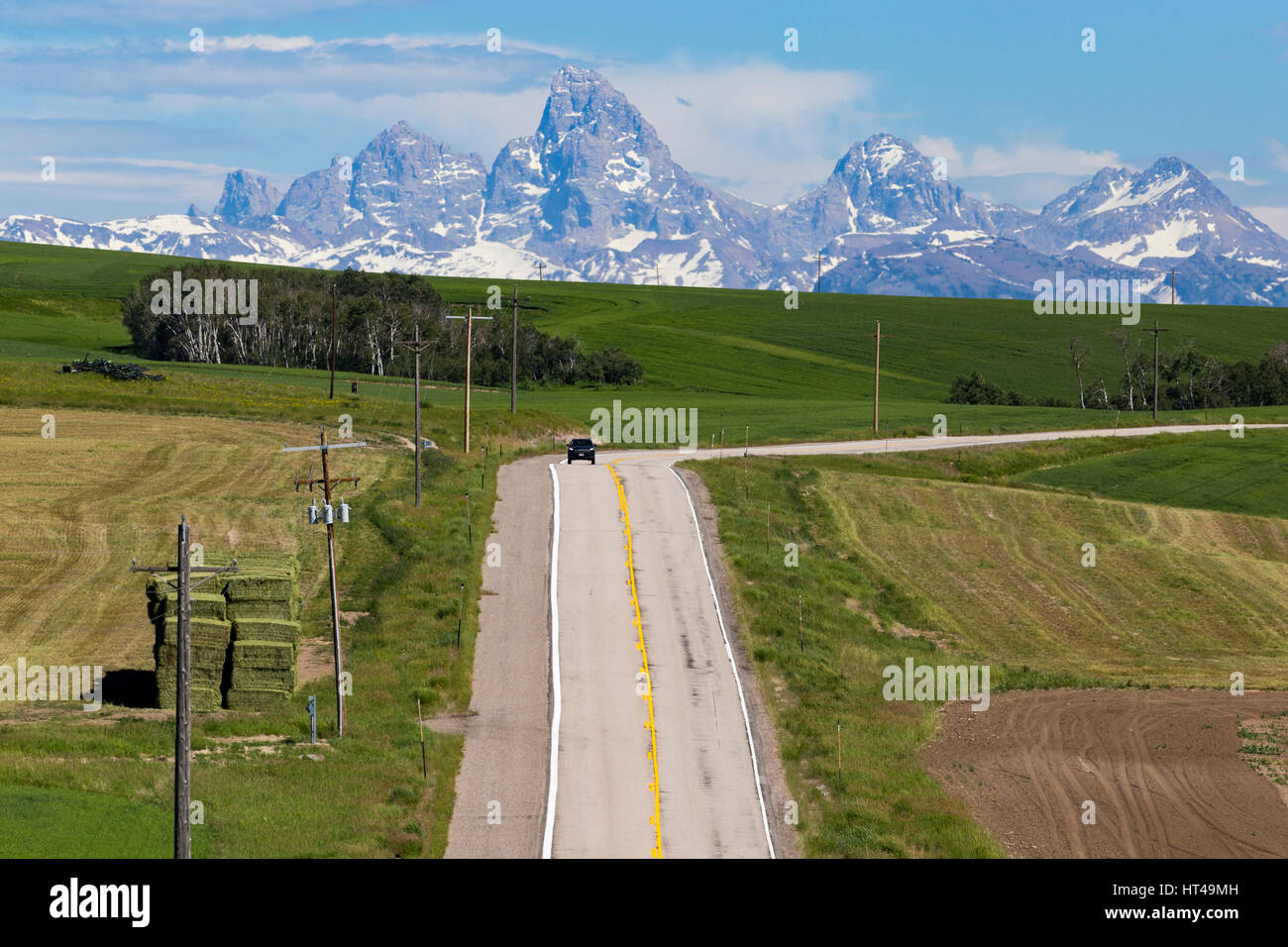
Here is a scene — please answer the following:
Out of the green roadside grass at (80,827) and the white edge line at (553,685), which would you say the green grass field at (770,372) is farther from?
the green roadside grass at (80,827)

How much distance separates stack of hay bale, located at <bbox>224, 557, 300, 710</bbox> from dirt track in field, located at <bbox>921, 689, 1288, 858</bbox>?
18943 millimetres

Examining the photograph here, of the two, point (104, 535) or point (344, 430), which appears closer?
point (104, 535)

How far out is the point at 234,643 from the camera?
1555 inches

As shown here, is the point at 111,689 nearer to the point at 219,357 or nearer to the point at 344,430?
the point at 344,430

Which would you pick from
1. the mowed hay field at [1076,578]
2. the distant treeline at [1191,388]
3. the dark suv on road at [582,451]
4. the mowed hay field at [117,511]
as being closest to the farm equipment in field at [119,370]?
the mowed hay field at [117,511]

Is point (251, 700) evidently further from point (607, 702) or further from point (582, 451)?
point (582, 451)

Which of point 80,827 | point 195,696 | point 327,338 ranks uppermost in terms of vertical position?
point 327,338

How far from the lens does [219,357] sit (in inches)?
5822

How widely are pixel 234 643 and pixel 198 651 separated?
1.01 m

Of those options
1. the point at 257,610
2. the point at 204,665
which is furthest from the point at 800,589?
the point at 204,665
